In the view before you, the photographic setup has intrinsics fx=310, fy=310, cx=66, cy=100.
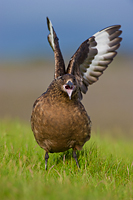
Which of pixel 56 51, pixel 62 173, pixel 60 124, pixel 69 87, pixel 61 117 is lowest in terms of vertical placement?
pixel 62 173

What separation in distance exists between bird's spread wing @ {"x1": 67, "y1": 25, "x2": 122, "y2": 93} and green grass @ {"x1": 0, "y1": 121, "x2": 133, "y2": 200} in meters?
1.35

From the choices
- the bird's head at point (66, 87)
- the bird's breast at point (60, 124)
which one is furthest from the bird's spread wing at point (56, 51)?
the bird's breast at point (60, 124)

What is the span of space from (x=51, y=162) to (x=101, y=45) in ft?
7.97

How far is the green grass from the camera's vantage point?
2695 millimetres

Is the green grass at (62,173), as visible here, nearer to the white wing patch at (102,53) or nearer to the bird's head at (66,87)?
the bird's head at (66,87)

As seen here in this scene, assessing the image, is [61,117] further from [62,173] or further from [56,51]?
[56,51]

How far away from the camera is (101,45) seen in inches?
237

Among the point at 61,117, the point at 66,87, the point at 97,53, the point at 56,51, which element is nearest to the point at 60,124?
the point at 61,117

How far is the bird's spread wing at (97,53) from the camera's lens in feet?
19.3

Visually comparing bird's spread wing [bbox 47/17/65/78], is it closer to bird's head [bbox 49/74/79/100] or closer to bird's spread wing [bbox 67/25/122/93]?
bird's spread wing [bbox 67/25/122/93]

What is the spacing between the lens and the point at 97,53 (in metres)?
6.06

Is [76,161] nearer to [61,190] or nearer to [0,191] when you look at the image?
[61,190]

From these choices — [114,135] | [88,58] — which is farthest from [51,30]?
[114,135]

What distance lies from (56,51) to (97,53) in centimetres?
89
